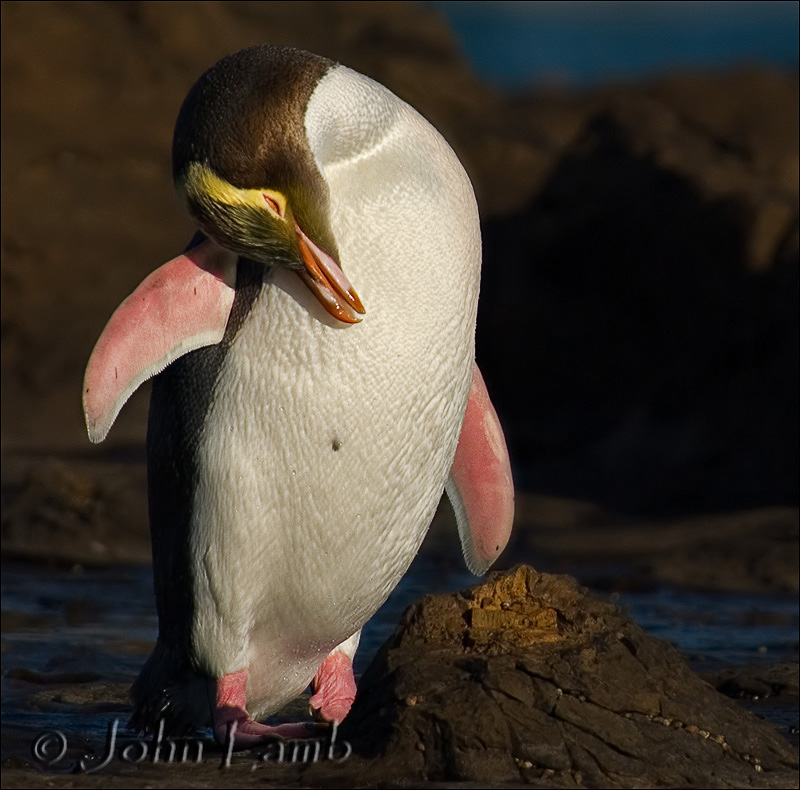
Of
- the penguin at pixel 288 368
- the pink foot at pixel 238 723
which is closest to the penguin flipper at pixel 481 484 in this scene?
the penguin at pixel 288 368

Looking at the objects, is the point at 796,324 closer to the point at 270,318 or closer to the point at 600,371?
the point at 600,371

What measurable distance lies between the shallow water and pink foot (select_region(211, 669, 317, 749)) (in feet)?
1.78

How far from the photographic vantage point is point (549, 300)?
13.9m

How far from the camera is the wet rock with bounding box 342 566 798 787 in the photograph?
3434 millimetres

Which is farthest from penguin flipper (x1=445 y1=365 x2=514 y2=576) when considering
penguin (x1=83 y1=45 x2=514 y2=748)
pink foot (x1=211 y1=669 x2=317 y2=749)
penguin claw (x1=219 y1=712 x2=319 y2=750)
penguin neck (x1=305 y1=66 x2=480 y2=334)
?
penguin claw (x1=219 y1=712 x2=319 y2=750)

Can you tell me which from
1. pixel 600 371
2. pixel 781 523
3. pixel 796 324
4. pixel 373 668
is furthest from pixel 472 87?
pixel 373 668

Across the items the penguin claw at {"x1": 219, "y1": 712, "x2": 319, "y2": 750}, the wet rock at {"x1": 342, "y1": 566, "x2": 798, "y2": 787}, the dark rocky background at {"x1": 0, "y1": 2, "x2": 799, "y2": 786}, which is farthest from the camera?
the dark rocky background at {"x1": 0, "y1": 2, "x2": 799, "y2": 786}

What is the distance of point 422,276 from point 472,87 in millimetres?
18120

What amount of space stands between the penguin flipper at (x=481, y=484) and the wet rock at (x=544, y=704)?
75cm

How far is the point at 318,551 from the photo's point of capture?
4027 millimetres

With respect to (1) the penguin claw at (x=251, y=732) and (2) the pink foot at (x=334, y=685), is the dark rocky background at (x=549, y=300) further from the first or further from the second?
(1) the penguin claw at (x=251, y=732)

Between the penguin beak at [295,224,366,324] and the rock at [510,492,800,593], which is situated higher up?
the penguin beak at [295,224,366,324]

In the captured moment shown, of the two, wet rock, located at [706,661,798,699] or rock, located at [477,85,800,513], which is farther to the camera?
rock, located at [477,85,800,513]

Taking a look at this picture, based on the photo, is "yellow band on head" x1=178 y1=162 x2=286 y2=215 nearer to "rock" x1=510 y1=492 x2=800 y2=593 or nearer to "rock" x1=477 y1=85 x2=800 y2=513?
"rock" x1=510 y1=492 x2=800 y2=593
